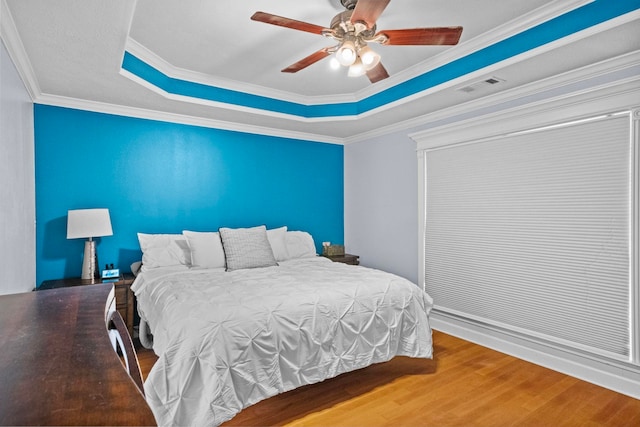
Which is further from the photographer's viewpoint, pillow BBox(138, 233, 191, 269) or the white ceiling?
pillow BBox(138, 233, 191, 269)

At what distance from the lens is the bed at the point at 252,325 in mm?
1881

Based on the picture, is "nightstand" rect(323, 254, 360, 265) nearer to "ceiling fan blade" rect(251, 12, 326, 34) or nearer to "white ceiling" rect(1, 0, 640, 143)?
"white ceiling" rect(1, 0, 640, 143)

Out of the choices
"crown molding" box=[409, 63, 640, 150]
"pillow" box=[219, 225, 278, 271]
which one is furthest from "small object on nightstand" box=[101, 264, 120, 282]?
"crown molding" box=[409, 63, 640, 150]

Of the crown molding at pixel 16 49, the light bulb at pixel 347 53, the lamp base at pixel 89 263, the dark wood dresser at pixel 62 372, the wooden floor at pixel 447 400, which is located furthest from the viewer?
the lamp base at pixel 89 263

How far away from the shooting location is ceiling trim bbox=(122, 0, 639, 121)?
2209 millimetres

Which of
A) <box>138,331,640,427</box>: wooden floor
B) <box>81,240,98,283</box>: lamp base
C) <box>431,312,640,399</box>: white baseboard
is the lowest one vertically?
<box>138,331,640,427</box>: wooden floor

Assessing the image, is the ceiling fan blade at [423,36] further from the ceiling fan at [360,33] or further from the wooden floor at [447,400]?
the wooden floor at [447,400]

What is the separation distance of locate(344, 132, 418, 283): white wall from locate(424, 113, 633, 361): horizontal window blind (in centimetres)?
27

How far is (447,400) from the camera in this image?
2412mm

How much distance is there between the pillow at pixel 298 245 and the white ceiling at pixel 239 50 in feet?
4.67

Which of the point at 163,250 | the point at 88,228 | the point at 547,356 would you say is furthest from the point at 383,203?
the point at 88,228

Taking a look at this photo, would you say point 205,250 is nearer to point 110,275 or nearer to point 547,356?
point 110,275

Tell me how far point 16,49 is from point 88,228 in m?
1.52

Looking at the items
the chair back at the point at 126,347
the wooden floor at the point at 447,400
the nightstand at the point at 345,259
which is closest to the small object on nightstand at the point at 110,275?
the wooden floor at the point at 447,400
